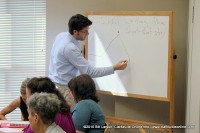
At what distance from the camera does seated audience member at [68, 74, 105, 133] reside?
8.66 ft

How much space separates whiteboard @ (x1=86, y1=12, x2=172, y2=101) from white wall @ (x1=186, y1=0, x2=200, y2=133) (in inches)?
9.4

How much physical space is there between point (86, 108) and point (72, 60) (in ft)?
3.50

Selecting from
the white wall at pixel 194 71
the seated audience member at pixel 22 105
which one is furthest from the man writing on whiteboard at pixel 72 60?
the white wall at pixel 194 71

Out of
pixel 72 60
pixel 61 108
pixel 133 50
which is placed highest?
pixel 133 50

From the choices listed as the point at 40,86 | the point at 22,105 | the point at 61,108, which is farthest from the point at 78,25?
the point at 61,108

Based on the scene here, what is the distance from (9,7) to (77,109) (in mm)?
2557

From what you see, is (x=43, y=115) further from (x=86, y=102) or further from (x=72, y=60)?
(x=72, y=60)

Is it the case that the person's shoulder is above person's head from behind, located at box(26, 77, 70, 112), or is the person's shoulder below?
below

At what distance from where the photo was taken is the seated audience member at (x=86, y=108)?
8.66 ft

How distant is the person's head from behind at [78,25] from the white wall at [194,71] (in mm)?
1106

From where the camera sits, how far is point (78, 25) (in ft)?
11.8

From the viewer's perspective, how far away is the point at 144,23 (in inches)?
146

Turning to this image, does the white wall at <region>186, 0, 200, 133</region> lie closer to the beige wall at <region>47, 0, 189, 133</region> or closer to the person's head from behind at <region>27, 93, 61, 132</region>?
the beige wall at <region>47, 0, 189, 133</region>

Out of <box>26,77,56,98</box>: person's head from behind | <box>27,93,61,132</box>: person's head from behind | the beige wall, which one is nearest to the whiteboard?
the beige wall
